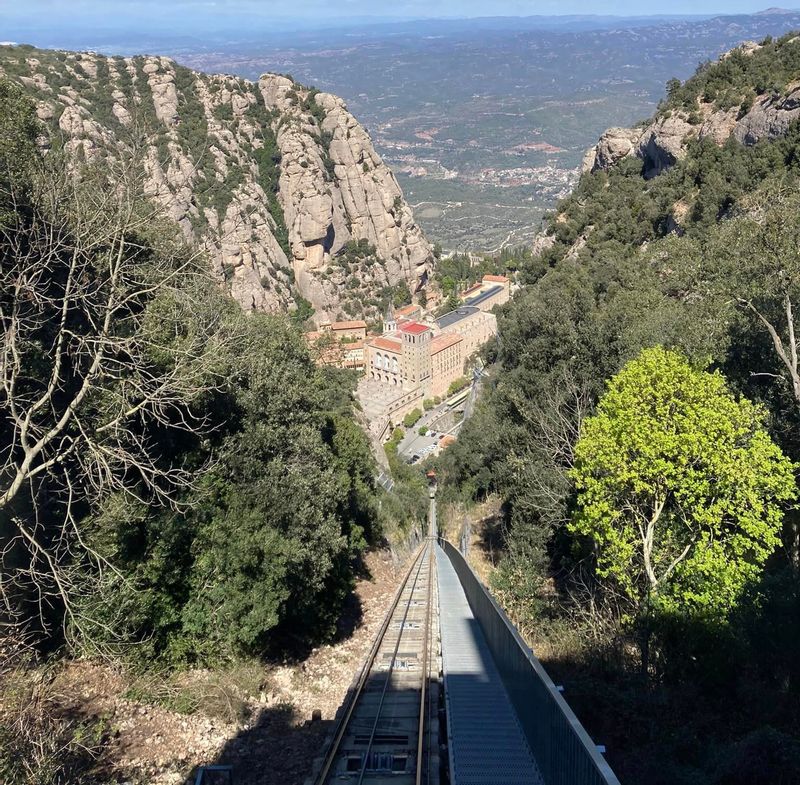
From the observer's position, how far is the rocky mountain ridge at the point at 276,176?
84.5 meters

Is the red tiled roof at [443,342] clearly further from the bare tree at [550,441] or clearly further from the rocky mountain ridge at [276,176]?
the bare tree at [550,441]

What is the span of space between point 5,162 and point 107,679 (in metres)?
8.46

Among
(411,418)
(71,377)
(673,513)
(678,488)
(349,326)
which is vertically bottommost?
(411,418)

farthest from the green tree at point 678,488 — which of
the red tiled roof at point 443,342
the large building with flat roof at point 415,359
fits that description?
the red tiled roof at point 443,342

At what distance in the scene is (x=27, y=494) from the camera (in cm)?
909

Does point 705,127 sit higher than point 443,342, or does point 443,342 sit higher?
point 705,127

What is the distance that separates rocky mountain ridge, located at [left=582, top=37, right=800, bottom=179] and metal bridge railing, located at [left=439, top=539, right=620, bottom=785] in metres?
35.5

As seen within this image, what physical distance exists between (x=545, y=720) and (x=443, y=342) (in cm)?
8529

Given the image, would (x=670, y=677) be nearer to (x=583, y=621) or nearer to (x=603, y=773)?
(x=583, y=621)

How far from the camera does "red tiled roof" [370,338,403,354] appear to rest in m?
88.7

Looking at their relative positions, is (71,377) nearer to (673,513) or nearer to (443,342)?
(673,513)

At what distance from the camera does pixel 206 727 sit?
8.91 meters

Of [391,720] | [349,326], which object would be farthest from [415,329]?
[391,720]

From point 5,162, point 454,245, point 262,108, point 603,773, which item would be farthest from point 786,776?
point 454,245
